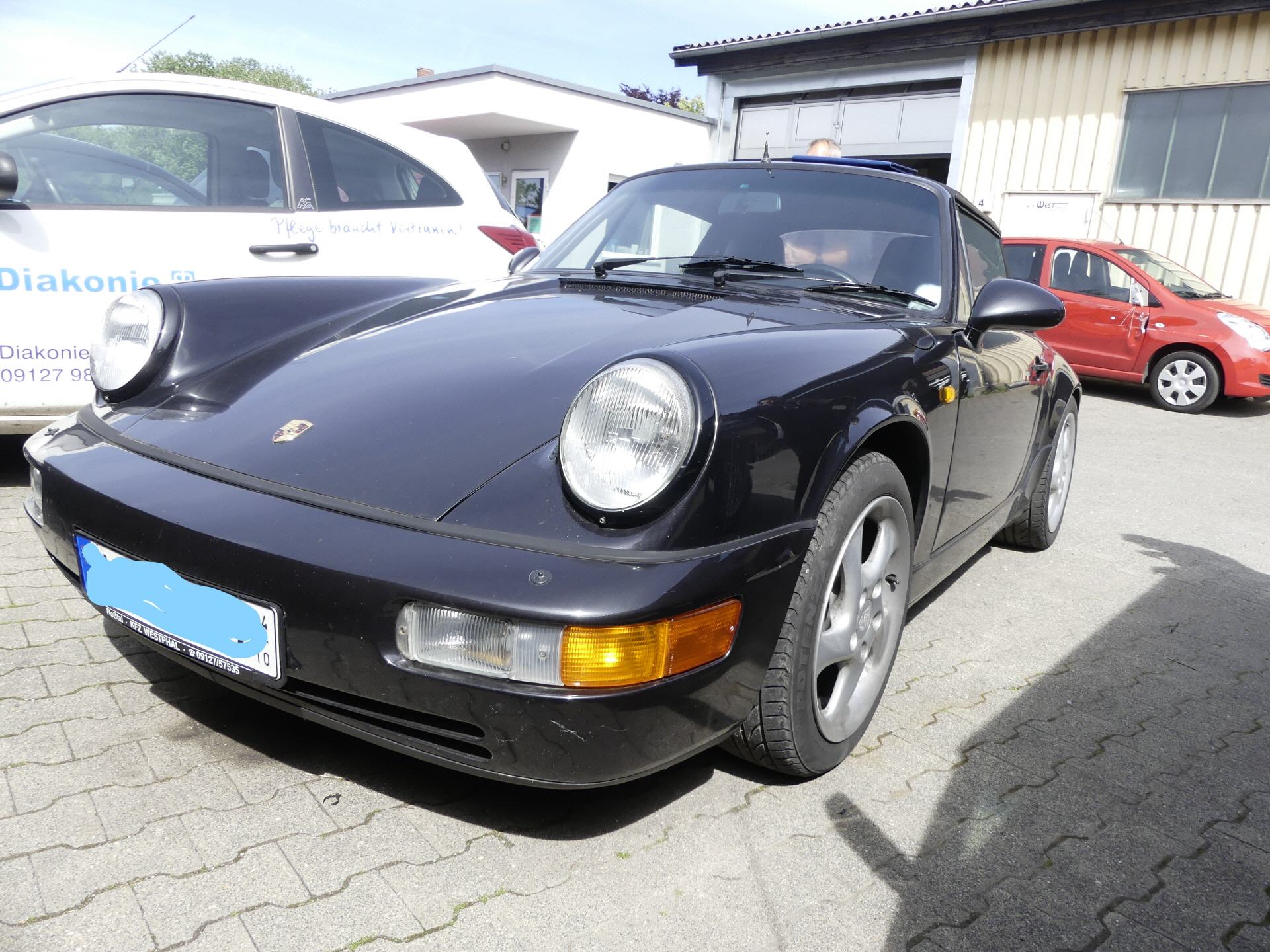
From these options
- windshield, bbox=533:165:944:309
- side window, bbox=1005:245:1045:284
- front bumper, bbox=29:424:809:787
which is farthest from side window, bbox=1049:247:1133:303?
front bumper, bbox=29:424:809:787

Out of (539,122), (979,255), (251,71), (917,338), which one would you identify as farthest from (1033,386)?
(251,71)

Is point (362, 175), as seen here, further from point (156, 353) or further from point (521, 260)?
point (156, 353)

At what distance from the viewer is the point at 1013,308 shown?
8.96ft

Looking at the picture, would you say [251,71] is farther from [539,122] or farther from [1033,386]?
[1033,386]

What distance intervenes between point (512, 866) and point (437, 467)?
720 mm

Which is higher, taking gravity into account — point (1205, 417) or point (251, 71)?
point (251, 71)

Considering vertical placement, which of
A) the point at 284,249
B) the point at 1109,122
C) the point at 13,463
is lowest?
the point at 13,463

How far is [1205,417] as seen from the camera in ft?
30.3

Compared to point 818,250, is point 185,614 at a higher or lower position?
lower

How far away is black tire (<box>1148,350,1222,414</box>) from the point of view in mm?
9266

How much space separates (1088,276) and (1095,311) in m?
0.36

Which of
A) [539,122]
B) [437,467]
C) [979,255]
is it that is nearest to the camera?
[437,467]

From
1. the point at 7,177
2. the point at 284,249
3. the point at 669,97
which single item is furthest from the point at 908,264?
the point at 669,97

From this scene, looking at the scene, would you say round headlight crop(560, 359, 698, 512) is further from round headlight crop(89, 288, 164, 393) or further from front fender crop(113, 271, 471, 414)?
round headlight crop(89, 288, 164, 393)
